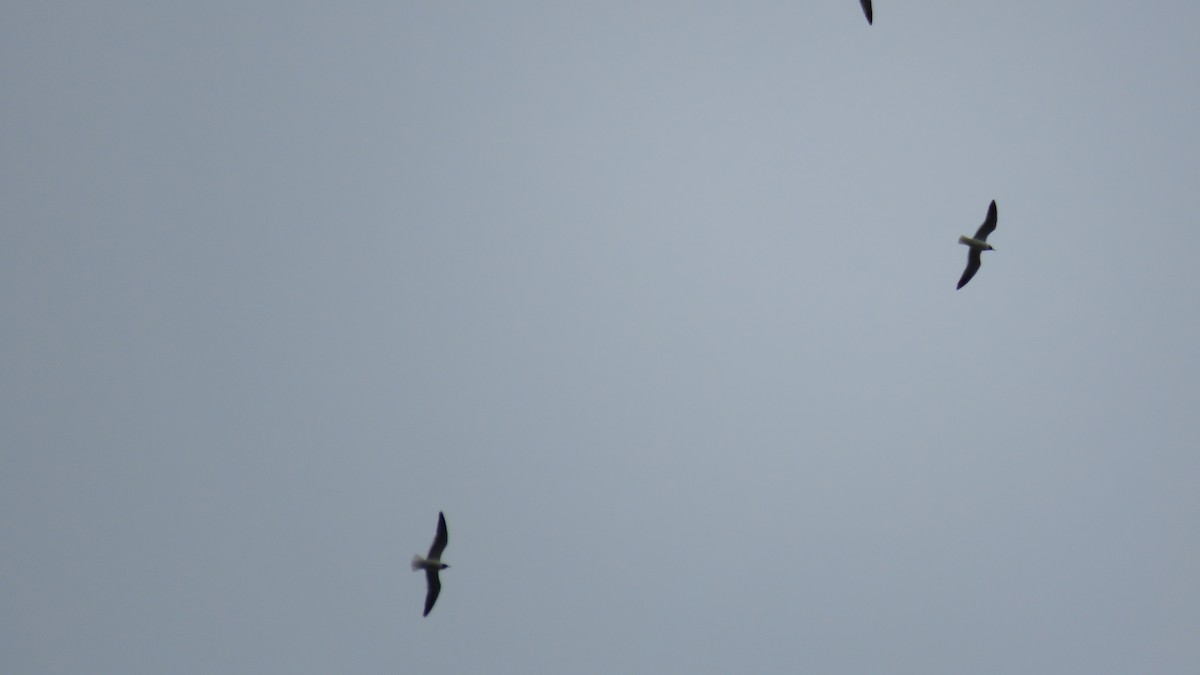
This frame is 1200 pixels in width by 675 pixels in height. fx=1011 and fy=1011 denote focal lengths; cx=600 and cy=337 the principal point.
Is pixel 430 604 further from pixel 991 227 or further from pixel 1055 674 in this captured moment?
pixel 1055 674

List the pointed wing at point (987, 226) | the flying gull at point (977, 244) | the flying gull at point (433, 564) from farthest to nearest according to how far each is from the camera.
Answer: the flying gull at point (977, 244) < the pointed wing at point (987, 226) < the flying gull at point (433, 564)

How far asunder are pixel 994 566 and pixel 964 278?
120 meters

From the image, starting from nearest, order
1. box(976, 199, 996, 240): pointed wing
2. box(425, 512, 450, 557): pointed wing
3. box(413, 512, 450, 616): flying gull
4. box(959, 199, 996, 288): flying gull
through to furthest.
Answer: box(425, 512, 450, 557): pointed wing < box(413, 512, 450, 616): flying gull < box(976, 199, 996, 240): pointed wing < box(959, 199, 996, 288): flying gull

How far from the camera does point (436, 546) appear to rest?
3259 centimetres

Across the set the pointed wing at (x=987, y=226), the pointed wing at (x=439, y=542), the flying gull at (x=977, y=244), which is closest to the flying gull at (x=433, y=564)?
the pointed wing at (x=439, y=542)

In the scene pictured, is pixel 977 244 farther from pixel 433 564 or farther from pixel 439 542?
pixel 433 564

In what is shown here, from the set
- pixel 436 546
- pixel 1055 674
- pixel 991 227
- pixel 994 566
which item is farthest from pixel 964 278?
pixel 994 566

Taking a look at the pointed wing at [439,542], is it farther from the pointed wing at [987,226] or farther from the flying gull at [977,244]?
the pointed wing at [987,226]

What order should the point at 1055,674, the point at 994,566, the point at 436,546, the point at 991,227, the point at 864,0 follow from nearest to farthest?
1. the point at 864,0
2. the point at 436,546
3. the point at 991,227
4. the point at 1055,674
5. the point at 994,566

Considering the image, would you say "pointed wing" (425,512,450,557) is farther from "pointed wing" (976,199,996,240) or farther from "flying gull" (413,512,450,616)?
"pointed wing" (976,199,996,240)

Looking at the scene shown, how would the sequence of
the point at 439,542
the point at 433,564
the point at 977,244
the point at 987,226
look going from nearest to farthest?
the point at 439,542 < the point at 433,564 < the point at 987,226 < the point at 977,244

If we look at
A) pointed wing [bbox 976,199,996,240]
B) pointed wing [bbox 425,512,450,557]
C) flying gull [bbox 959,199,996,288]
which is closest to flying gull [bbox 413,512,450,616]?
pointed wing [bbox 425,512,450,557]

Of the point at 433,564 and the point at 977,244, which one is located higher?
the point at 977,244

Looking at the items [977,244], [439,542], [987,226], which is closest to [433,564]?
[439,542]
